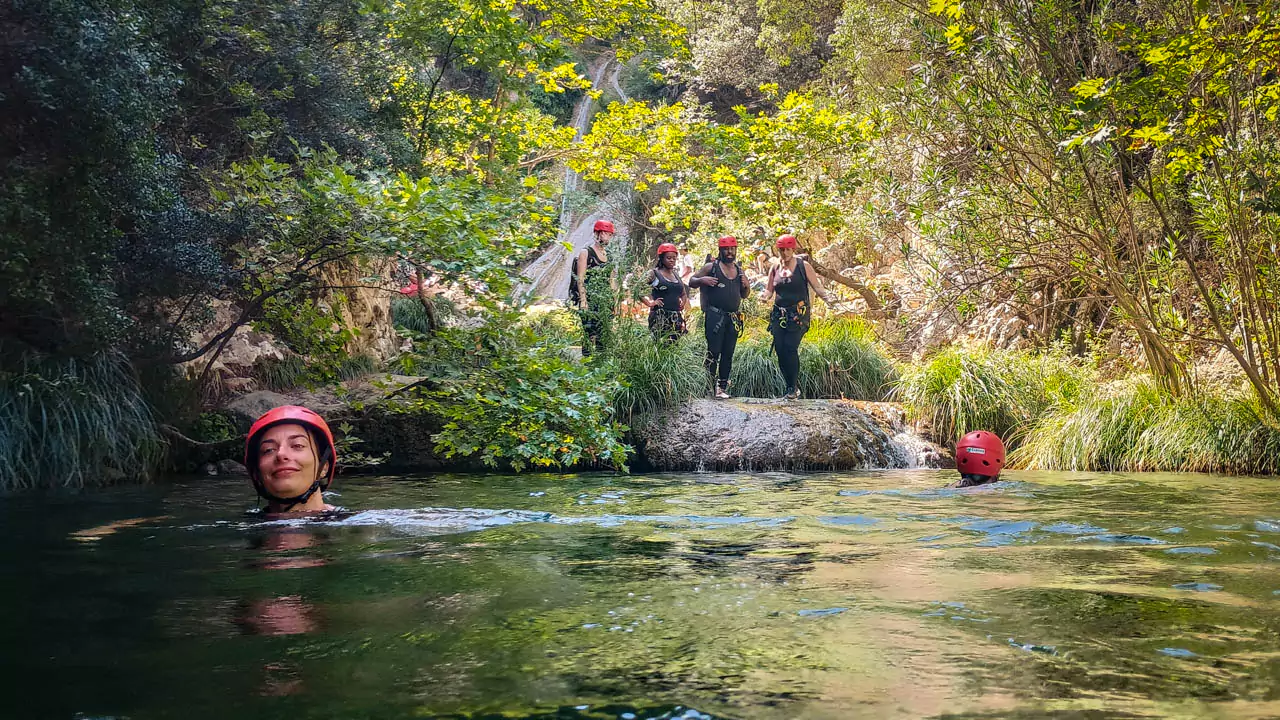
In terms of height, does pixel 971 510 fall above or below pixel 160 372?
below

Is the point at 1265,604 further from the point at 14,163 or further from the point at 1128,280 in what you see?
the point at 14,163

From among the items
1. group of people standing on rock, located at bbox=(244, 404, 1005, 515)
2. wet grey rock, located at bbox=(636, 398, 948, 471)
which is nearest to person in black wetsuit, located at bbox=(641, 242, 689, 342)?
wet grey rock, located at bbox=(636, 398, 948, 471)

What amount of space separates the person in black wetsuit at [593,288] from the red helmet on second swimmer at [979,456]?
4.49 meters

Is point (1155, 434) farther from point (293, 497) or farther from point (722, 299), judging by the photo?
point (293, 497)

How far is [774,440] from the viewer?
36.5 ft

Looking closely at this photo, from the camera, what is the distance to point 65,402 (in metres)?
8.20

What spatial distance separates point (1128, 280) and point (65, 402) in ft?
31.2

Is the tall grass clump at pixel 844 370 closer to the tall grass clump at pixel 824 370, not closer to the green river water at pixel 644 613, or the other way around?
the tall grass clump at pixel 824 370

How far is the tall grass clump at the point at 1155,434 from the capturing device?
9.34 m

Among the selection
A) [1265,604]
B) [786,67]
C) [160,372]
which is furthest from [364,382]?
[786,67]

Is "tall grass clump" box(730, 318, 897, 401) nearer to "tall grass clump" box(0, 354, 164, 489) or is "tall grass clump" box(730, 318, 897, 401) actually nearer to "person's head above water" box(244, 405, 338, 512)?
"tall grass clump" box(0, 354, 164, 489)

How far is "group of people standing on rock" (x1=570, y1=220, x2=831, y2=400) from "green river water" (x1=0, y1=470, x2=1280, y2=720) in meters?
5.10

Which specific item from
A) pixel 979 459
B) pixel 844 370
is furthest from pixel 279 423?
pixel 844 370

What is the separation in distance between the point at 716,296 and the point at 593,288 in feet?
4.98
